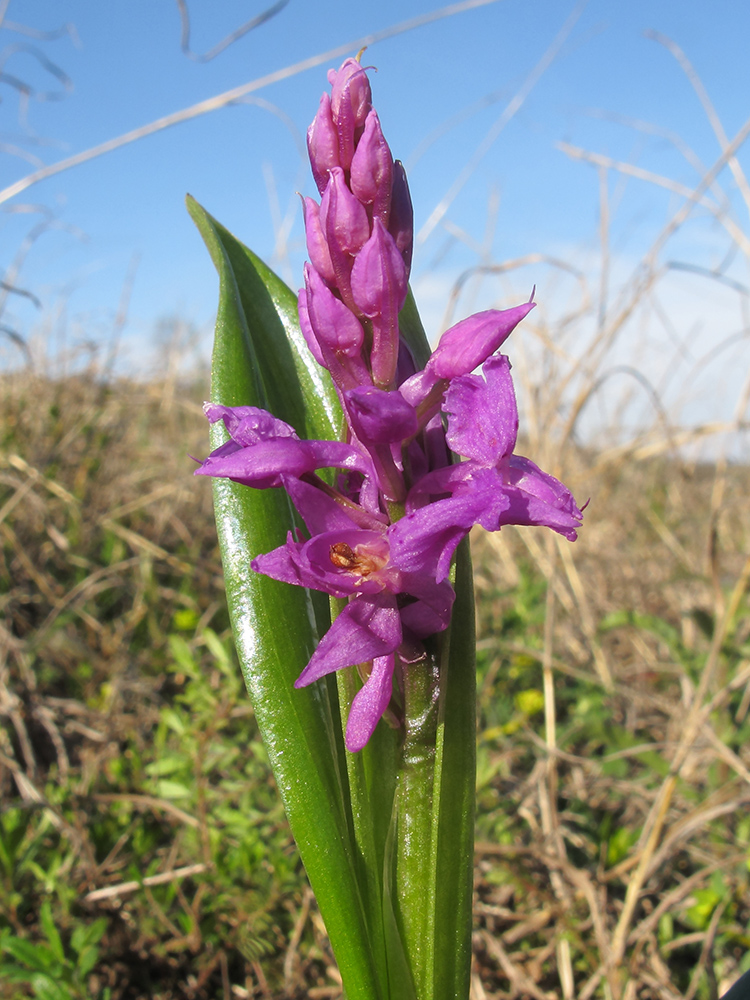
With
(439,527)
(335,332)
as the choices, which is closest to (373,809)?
(439,527)

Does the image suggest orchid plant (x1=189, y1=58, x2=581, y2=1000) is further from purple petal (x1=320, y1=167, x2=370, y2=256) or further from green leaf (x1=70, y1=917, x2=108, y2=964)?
green leaf (x1=70, y1=917, x2=108, y2=964)

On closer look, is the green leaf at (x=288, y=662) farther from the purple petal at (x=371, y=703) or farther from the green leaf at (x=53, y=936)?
the green leaf at (x=53, y=936)

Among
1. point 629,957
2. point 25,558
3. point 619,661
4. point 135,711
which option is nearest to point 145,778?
point 135,711

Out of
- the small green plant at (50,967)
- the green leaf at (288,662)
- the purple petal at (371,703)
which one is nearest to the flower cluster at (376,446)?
the purple petal at (371,703)

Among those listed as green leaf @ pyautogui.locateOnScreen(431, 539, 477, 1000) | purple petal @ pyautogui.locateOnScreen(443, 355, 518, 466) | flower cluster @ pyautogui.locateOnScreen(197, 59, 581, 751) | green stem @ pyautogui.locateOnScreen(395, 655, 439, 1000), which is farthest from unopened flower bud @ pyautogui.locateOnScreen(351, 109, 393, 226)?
green stem @ pyautogui.locateOnScreen(395, 655, 439, 1000)

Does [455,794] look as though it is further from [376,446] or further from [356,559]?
[376,446]

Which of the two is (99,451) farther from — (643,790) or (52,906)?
(643,790)
